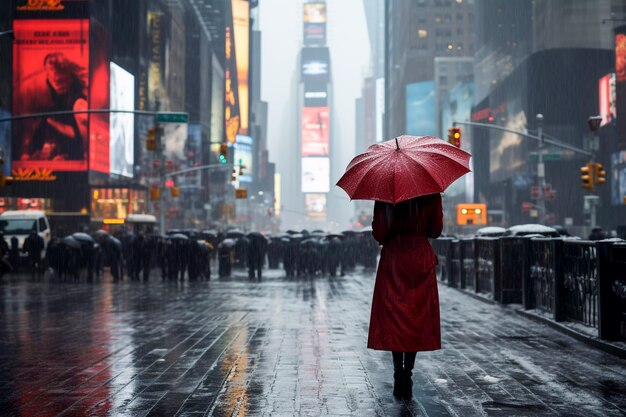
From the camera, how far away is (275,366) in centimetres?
962

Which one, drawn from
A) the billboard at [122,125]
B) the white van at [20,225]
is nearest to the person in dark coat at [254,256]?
the white van at [20,225]

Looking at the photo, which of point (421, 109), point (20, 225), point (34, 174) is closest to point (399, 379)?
point (20, 225)

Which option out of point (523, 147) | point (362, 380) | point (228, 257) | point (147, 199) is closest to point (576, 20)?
point (523, 147)

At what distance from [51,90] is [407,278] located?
224ft

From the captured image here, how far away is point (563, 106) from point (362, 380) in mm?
80858

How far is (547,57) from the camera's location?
86750 mm

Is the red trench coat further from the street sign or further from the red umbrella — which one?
the street sign

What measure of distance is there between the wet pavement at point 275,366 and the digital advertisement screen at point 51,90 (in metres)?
55.4

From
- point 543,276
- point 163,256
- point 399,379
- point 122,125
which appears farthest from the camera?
point 122,125

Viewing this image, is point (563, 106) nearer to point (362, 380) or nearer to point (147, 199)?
point (147, 199)

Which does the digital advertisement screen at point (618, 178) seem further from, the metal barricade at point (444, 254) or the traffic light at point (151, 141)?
the traffic light at point (151, 141)

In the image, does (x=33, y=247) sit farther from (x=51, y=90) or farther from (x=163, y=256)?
(x=51, y=90)

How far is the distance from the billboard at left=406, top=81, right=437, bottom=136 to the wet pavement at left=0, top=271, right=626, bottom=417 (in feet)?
483

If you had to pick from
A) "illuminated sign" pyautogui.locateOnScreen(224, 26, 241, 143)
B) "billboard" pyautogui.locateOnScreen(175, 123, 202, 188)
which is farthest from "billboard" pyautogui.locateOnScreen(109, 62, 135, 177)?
"illuminated sign" pyautogui.locateOnScreen(224, 26, 241, 143)
